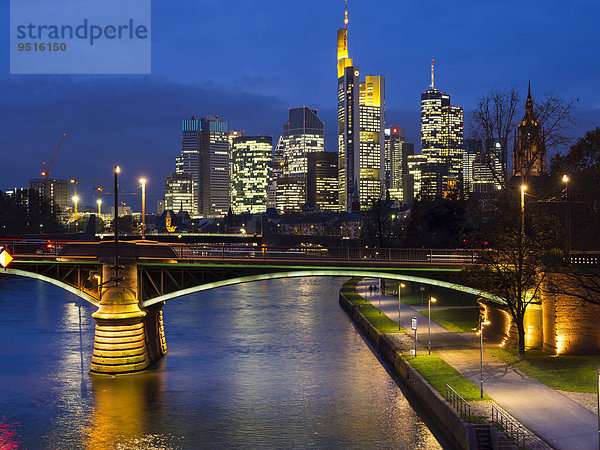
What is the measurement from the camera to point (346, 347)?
200ft

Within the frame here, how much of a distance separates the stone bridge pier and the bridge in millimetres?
62

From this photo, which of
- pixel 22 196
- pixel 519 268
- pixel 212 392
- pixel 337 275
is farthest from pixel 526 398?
pixel 22 196

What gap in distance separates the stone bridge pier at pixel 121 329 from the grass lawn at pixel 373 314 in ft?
67.9

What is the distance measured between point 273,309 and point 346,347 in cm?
2726

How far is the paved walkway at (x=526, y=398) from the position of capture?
96.3 ft

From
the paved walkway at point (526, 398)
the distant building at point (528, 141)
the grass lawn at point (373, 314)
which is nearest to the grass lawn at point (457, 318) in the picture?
the grass lawn at point (373, 314)

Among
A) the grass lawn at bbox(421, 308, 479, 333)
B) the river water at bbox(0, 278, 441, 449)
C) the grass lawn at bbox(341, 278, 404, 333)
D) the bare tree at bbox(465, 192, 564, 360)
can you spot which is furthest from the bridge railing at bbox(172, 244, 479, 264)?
the grass lawn at bbox(421, 308, 479, 333)

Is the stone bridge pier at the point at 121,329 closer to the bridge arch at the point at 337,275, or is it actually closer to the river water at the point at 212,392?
the river water at the point at 212,392

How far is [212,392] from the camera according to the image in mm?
45375

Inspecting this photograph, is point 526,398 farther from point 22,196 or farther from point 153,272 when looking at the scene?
point 22,196

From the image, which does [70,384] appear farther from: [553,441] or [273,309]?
[273,309]

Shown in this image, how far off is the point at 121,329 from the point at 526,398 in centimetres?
2793

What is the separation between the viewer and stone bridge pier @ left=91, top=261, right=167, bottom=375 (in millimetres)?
49844

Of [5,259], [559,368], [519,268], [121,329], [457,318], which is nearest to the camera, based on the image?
[559,368]
